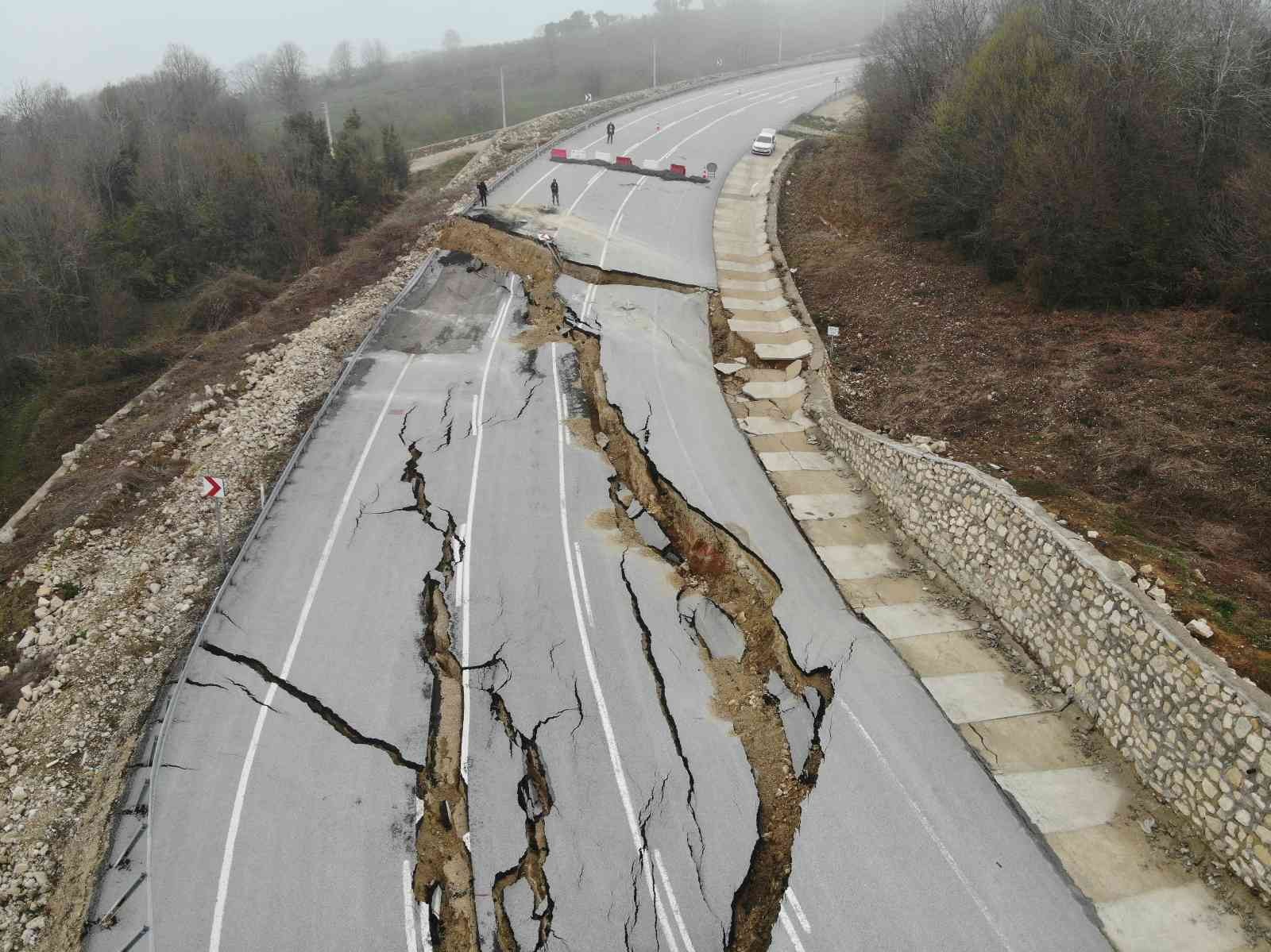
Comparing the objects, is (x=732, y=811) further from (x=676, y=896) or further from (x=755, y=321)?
(x=755, y=321)

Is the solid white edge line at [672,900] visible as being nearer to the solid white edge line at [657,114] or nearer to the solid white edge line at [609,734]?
the solid white edge line at [609,734]

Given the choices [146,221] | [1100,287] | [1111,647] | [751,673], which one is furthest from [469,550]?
[146,221]

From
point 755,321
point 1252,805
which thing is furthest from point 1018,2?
point 1252,805

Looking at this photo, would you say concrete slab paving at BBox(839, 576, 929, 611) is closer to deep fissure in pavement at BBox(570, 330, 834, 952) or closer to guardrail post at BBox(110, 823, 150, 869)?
deep fissure in pavement at BBox(570, 330, 834, 952)

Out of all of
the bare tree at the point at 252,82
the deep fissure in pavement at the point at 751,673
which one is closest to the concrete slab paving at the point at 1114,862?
the deep fissure in pavement at the point at 751,673

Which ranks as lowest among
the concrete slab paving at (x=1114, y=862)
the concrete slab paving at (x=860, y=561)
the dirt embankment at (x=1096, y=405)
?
the concrete slab paving at (x=1114, y=862)

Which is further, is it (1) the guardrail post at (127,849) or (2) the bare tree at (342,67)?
(2) the bare tree at (342,67)

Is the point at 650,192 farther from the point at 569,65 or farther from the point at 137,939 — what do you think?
the point at 569,65

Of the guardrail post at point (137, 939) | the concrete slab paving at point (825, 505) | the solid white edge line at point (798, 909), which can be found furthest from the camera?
the concrete slab paving at point (825, 505)

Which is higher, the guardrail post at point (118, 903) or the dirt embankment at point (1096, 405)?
the dirt embankment at point (1096, 405)
